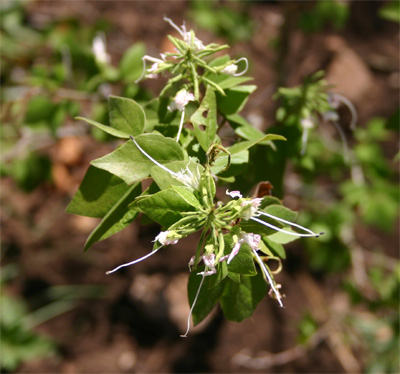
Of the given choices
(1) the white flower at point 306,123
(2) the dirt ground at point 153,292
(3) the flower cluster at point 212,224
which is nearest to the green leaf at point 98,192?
(3) the flower cluster at point 212,224

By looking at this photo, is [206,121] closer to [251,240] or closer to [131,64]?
[251,240]

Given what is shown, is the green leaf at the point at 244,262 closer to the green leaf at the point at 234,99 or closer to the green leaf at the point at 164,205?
the green leaf at the point at 164,205

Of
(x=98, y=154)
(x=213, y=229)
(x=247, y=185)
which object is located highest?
(x=213, y=229)

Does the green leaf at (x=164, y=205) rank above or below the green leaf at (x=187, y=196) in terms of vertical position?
below

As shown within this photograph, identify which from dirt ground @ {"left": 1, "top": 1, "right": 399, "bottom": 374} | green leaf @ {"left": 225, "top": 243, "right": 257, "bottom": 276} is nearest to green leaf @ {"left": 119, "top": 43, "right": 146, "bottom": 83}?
dirt ground @ {"left": 1, "top": 1, "right": 399, "bottom": 374}

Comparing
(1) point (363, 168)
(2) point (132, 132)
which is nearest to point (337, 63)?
(1) point (363, 168)

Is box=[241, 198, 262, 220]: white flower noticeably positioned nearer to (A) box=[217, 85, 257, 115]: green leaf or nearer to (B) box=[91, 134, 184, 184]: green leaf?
(B) box=[91, 134, 184, 184]: green leaf

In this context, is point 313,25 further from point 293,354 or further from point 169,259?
point 293,354
